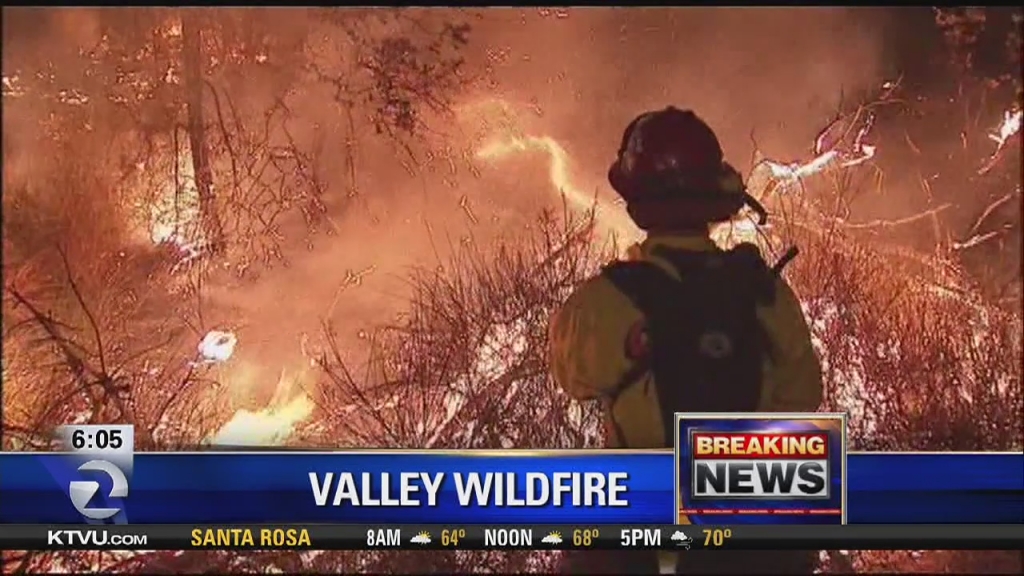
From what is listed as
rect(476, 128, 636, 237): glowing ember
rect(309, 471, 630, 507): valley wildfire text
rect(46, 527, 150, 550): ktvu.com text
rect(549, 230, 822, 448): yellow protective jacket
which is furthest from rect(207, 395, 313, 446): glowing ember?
rect(476, 128, 636, 237): glowing ember

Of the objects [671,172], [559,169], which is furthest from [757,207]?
[559,169]

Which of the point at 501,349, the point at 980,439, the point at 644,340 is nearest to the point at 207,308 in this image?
the point at 501,349

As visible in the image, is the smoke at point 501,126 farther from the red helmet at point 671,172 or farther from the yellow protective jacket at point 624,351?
the yellow protective jacket at point 624,351

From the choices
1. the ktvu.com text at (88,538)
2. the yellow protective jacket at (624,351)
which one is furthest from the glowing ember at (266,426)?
the yellow protective jacket at (624,351)

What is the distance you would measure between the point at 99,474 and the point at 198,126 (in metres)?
0.70

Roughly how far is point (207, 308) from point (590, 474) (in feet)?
2.67

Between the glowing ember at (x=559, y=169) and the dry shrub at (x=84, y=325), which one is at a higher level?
the glowing ember at (x=559, y=169)

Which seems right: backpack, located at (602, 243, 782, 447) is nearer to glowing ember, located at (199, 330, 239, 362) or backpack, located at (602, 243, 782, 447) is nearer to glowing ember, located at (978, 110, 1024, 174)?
glowing ember, located at (978, 110, 1024, 174)

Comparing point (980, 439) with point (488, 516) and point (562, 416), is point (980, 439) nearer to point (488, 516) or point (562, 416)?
point (562, 416)

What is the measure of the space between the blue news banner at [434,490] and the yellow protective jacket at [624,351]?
105mm

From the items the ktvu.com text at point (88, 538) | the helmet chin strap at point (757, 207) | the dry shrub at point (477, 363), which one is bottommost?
the ktvu.com text at point (88, 538)

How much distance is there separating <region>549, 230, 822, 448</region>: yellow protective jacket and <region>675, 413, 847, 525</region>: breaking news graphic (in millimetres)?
83

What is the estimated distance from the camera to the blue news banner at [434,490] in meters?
2.06

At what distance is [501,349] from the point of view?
214 centimetres
